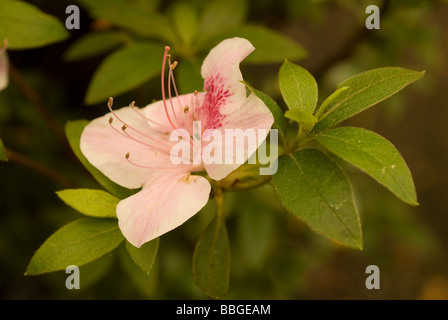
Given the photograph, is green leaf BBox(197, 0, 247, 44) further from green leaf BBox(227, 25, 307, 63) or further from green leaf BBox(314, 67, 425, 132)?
green leaf BBox(314, 67, 425, 132)

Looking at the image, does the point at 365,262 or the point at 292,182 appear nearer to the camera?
the point at 292,182

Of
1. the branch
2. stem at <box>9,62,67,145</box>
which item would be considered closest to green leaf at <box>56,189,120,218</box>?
stem at <box>9,62,67,145</box>

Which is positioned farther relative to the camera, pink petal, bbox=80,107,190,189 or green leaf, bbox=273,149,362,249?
pink petal, bbox=80,107,190,189

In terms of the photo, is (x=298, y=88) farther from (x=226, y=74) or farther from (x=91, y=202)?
(x=91, y=202)

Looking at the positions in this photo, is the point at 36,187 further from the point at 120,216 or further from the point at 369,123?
the point at 369,123

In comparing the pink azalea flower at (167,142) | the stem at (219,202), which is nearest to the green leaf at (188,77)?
the pink azalea flower at (167,142)

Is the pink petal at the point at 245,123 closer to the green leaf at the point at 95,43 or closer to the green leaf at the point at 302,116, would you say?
the green leaf at the point at 302,116
